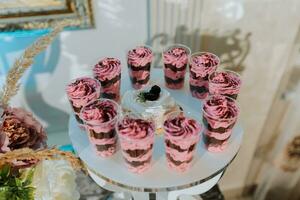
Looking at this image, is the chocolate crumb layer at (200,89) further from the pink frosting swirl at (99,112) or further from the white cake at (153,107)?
the pink frosting swirl at (99,112)

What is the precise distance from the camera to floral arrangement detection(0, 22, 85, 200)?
2.36ft

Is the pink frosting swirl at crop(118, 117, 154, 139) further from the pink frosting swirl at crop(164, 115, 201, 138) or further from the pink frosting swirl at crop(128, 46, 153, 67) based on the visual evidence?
the pink frosting swirl at crop(128, 46, 153, 67)

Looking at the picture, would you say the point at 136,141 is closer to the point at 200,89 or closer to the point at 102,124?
the point at 102,124

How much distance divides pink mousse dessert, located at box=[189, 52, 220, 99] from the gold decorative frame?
0.40 meters

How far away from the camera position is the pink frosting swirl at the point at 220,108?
2.95 feet

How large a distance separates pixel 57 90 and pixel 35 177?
2.28ft

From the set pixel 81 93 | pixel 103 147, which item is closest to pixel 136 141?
pixel 103 147

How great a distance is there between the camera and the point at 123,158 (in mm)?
946

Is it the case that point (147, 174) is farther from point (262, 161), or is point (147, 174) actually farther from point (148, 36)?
point (262, 161)

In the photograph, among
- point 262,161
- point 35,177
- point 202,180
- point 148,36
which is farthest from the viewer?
point 262,161

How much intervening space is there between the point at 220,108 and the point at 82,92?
38 cm

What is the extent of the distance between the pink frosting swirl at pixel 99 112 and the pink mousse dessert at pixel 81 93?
5cm

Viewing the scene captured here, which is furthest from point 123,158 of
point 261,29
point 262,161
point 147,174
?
point 262,161

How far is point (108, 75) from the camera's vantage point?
1040mm
